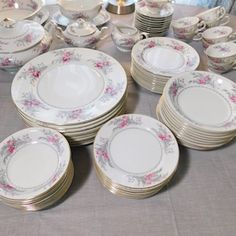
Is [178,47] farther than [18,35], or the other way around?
[178,47]

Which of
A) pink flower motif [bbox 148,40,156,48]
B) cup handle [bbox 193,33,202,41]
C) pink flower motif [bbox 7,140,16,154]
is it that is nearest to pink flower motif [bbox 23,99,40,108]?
pink flower motif [bbox 7,140,16,154]

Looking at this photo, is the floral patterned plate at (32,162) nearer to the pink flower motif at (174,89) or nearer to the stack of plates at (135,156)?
the stack of plates at (135,156)

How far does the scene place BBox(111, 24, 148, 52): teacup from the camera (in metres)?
0.84

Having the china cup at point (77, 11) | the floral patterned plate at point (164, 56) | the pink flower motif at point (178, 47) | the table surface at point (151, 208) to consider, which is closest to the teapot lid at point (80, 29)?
the china cup at point (77, 11)

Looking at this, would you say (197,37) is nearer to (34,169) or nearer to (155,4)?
(155,4)

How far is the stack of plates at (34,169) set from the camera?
47cm

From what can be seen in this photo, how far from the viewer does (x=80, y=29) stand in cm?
81

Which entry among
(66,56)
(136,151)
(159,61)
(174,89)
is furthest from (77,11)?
(136,151)

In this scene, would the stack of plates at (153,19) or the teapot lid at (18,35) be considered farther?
the stack of plates at (153,19)

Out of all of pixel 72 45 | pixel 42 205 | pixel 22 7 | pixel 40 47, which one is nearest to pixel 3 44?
pixel 40 47

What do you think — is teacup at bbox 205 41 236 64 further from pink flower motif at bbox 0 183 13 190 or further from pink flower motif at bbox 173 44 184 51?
pink flower motif at bbox 0 183 13 190

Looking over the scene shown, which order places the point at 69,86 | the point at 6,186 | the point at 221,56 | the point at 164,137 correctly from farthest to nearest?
the point at 221,56 < the point at 69,86 < the point at 164,137 < the point at 6,186

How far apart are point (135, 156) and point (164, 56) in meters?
0.37

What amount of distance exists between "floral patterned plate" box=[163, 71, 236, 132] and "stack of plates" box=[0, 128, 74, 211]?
267mm
